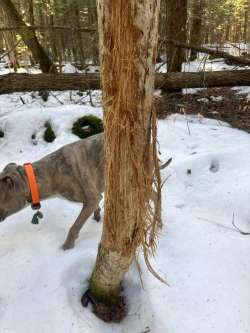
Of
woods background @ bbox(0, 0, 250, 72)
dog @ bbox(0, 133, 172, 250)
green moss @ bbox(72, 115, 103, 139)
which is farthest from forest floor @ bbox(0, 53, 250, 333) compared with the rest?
woods background @ bbox(0, 0, 250, 72)

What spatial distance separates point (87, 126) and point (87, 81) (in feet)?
2.52

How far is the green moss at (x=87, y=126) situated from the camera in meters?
6.56

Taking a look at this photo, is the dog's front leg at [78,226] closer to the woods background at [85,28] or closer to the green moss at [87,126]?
the woods background at [85,28]

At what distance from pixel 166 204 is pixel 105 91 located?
2.77m

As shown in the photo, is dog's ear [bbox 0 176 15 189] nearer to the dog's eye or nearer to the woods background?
the dog's eye

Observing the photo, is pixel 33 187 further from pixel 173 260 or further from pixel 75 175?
pixel 173 260

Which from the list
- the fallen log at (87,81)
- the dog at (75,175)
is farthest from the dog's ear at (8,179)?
the fallen log at (87,81)

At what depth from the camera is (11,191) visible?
3590 millimetres

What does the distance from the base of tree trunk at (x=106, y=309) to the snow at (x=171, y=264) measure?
0.05m

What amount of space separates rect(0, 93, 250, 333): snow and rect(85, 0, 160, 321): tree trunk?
66 centimetres

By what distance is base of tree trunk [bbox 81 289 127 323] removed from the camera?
325 cm

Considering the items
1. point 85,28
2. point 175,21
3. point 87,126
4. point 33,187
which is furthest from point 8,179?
point 175,21

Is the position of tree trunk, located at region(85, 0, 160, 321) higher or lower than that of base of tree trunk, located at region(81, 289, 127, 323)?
higher

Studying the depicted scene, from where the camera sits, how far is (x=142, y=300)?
10.9 ft
